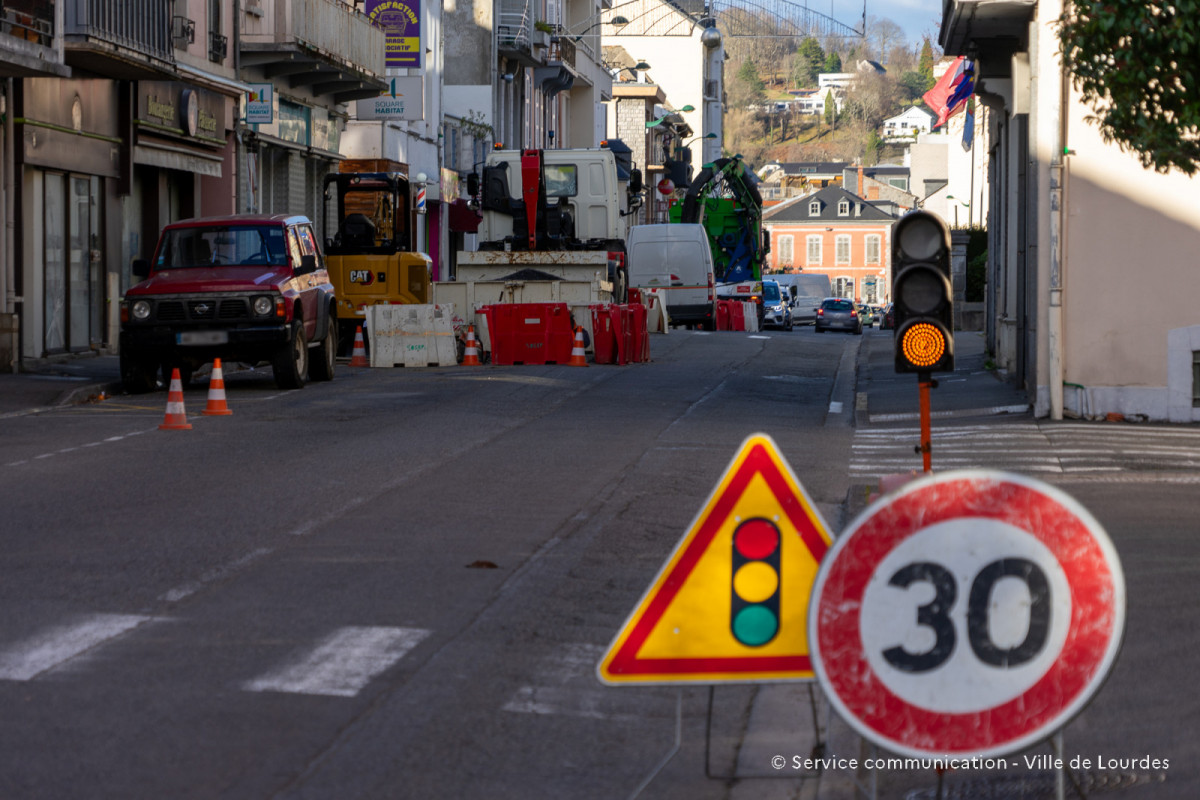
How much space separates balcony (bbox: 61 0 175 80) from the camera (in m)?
22.8

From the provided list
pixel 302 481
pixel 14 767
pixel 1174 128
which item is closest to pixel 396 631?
pixel 14 767

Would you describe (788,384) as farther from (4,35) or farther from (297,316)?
(4,35)

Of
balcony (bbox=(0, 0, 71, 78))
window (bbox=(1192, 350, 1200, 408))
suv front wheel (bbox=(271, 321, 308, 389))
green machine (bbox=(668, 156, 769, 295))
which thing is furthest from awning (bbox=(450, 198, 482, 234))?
window (bbox=(1192, 350, 1200, 408))

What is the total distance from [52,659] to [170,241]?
1453 cm

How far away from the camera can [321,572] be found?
8.29 metres

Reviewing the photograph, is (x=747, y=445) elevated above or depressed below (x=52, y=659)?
above

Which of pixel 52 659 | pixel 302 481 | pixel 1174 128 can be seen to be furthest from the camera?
pixel 302 481

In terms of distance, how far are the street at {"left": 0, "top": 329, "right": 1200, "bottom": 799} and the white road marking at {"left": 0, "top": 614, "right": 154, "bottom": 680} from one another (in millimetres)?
20

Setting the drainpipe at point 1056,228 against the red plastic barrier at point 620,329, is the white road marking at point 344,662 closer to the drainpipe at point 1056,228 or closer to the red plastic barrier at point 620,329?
the drainpipe at point 1056,228

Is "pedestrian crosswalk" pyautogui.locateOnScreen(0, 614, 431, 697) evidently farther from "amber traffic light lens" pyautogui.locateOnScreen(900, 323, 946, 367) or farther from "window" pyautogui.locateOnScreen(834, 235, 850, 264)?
"window" pyautogui.locateOnScreen(834, 235, 850, 264)

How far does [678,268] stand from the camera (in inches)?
1590

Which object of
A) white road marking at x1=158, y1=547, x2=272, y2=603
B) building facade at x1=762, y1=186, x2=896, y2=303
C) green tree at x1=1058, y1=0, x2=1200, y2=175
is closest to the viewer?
white road marking at x1=158, y1=547, x2=272, y2=603

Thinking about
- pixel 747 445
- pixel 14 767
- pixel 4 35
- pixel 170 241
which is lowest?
pixel 14 767

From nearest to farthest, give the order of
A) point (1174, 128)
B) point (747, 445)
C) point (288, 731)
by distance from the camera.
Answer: point (747, 445), point (288, 731), point (1174, 128)
